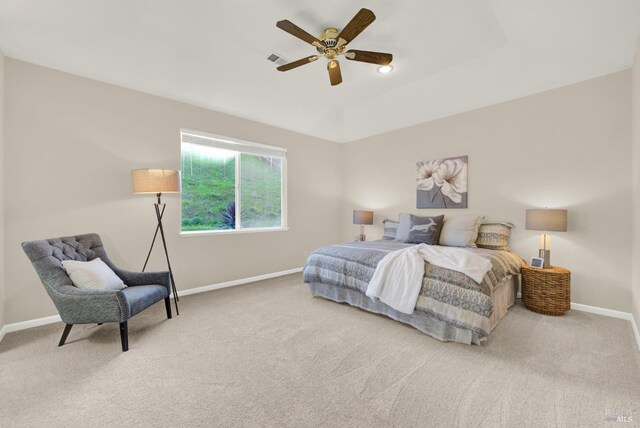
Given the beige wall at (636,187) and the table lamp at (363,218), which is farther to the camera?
the table lamp at (363,218)

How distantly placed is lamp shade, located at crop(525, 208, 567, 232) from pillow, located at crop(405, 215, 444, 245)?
1004 mm

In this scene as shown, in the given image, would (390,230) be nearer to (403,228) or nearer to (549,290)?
(403,228)

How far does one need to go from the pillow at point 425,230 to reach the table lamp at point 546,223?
0.99m

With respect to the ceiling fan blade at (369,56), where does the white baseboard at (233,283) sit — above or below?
below

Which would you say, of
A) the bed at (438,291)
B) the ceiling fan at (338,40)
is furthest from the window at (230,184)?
the ceiling fan at (338,40)

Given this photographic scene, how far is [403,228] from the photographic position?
398 centimetres

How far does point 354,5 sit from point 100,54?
245 centimetres

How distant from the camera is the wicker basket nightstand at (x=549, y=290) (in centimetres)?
275

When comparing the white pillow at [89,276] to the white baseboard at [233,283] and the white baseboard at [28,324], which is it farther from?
the white baseboard at [233,283]

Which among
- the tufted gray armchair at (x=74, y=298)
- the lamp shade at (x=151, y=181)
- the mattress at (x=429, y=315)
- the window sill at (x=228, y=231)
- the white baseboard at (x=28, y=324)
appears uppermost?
the lamp shade at (x=151, y=181)

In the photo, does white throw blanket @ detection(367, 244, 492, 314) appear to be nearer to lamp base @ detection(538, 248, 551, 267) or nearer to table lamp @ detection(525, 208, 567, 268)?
table lamp @ detection(525, 208, 567, 268)

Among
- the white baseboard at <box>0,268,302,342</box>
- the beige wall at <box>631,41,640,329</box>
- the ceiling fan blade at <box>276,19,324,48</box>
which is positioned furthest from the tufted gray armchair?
the beige wall at <box>631,41,640,329</box>

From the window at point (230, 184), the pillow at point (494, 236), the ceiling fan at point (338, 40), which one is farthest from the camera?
the window at point (230, 184)

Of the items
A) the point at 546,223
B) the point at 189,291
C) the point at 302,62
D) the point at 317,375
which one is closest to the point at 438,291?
the point at 317,375
